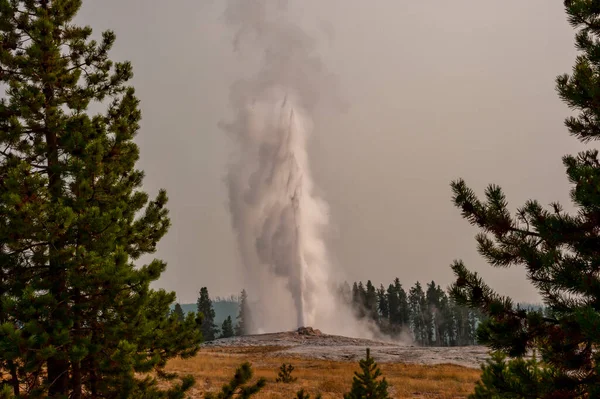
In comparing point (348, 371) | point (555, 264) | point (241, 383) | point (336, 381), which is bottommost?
point (348, 371)

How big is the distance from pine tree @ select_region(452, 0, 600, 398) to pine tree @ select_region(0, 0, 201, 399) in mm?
5038

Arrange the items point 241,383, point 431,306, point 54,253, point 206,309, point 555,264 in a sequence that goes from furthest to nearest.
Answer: point 431,306 < point 206,309 < point 241,383 < point 54,253 < point 555,264

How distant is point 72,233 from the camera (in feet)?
23.3

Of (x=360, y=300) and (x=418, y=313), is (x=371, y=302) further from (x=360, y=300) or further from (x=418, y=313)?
(x=418, y=313)

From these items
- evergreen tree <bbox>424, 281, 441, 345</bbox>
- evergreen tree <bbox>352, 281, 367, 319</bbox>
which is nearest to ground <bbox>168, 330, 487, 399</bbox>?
evergreen tree <bbox>352, 281, 367, 319</bbox>

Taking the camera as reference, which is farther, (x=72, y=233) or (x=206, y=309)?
(x=206, y=309)

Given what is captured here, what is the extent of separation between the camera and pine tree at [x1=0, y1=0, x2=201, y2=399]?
6.50m

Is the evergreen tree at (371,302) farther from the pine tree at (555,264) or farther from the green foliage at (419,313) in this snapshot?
the pine tree at (555,264)

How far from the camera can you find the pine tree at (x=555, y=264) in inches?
186

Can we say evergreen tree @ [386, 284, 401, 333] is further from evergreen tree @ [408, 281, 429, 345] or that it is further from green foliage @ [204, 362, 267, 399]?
green foliage @ [204, 362, 267, 399]

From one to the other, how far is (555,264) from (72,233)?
706 centimetres

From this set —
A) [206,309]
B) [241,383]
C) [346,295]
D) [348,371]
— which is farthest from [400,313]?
[241,383]

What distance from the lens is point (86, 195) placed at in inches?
287

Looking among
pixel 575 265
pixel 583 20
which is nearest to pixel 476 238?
pixel 575 265
